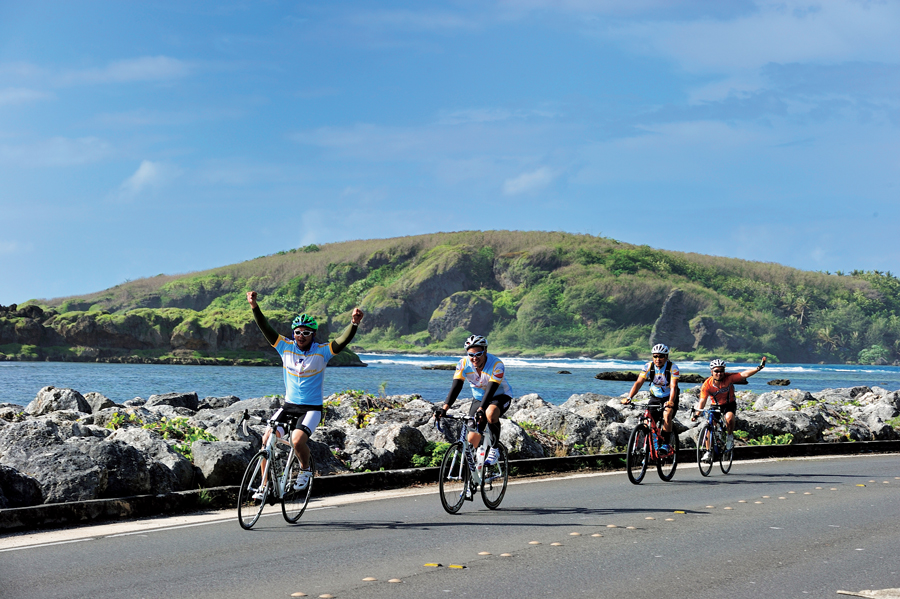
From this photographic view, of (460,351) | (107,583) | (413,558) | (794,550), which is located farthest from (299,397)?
(460,351)

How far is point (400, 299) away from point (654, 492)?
188 m

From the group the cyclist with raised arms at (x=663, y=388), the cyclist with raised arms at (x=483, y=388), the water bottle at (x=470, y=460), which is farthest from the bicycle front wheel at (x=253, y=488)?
the cyclist with raised arms at (x=663, y=388)

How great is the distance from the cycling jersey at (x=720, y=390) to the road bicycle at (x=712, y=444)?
21cm

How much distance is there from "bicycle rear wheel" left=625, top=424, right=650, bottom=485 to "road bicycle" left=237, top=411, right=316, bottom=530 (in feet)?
17.0

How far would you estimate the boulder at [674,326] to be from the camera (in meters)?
185

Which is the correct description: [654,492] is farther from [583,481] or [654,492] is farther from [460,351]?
[460,351]

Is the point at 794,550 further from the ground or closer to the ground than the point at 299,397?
closer to the ground

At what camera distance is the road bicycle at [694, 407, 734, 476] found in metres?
14.4

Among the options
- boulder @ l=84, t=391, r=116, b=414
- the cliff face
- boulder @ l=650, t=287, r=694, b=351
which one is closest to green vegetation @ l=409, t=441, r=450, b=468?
boulder @ l=84, t=391, r=116, b=414

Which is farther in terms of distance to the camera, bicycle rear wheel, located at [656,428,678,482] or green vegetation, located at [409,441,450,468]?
green vegetation, located at [409,441,450,468]

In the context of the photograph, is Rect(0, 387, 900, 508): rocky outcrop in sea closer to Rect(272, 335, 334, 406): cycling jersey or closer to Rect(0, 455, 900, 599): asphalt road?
Rect(0, 455, 900, 599): asphalt road

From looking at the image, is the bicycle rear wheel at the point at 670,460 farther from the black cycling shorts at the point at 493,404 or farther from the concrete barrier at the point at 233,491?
the black cycling shorts at the point at 493,404

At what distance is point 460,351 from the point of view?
176000 millimetres

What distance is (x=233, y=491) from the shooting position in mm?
10984
